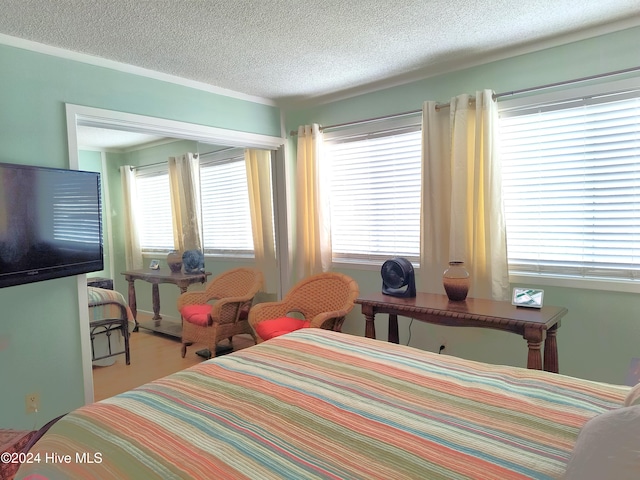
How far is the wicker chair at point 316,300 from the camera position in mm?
3365

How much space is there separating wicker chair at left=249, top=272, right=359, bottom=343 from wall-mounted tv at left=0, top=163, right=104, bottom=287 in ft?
4.31

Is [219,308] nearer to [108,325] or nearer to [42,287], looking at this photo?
[108,325]

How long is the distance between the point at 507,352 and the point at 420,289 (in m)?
0.78

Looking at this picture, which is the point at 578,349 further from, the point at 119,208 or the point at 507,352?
the point at 119,208

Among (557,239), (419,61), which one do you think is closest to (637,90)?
(557,239)

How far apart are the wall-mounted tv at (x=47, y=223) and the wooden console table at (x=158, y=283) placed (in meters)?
0.58

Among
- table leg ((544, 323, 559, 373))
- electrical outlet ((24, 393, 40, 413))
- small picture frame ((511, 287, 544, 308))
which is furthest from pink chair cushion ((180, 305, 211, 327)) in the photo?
table leg ((544, 323, 559, 373))

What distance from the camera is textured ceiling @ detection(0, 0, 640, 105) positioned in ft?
7.22

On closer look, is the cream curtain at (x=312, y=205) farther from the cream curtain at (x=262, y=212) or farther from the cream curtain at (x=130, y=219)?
the cream curtain at (x=130, y=219)

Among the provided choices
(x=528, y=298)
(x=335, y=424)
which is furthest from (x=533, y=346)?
(x=335, y=424)

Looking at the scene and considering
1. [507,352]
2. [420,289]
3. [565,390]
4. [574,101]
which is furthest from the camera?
[420,289]

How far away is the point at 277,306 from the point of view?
3.55 m

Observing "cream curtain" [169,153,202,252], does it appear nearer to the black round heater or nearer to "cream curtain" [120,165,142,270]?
"cream curtain" [120,165,142,270]

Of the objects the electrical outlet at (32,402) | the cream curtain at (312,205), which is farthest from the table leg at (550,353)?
the electrical outlet at (32,402)
